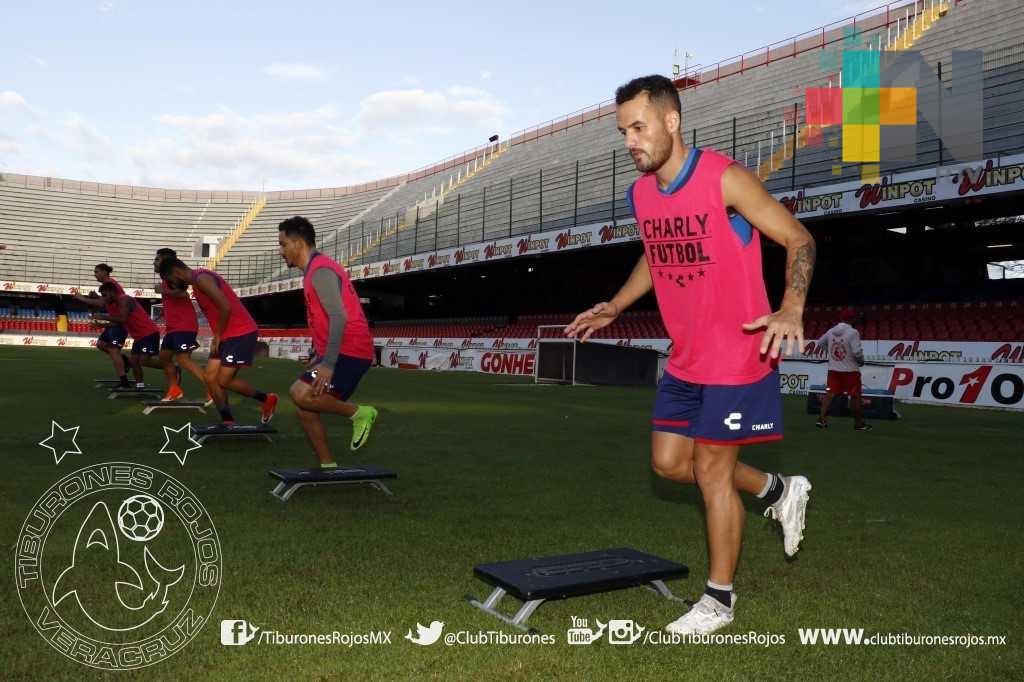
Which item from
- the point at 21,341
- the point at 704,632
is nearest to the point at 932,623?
the point at 704,632

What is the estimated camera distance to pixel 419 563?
3906mm

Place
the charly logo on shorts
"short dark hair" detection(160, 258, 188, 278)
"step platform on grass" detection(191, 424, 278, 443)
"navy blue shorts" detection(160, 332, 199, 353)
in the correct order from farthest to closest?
1. "navy blue shorts" detection(160, 332, 199, 353)
2. "short dark hair" detection(160, 258, 188, 278)
3. "step platform on grass" detection(191, 424, 278, 443)
4. the charly logo on shorts

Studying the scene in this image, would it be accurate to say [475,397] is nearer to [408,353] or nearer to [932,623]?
[932,623]

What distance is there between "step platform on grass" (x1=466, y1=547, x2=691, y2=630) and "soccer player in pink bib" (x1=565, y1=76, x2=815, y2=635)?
281 millimetres

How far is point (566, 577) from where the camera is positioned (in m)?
3.20

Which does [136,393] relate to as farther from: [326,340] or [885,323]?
[885,323]

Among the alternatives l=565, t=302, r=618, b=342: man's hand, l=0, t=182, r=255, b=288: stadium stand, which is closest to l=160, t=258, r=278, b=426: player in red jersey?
l=565, t=302, r=618, b=342: man's hand

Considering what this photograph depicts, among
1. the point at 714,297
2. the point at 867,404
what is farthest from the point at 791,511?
the point at 867,404

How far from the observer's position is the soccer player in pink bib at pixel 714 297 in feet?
10.3

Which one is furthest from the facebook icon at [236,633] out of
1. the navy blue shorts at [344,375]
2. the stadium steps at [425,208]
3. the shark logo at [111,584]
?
the stadium steps at [425,208]

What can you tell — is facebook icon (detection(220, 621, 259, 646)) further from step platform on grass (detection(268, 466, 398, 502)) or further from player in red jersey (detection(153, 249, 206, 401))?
player in red jersey (detection(153, 249, 206, 401))

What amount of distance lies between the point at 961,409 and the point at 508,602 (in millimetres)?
15283

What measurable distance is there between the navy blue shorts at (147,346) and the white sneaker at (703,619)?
37.4 ft

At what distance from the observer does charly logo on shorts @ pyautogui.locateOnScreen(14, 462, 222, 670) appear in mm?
2844
